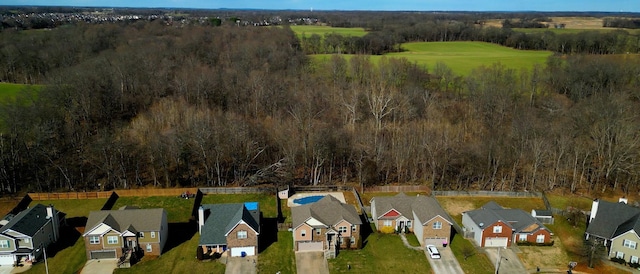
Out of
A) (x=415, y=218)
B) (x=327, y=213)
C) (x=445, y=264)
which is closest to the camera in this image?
(x=445, y=264)

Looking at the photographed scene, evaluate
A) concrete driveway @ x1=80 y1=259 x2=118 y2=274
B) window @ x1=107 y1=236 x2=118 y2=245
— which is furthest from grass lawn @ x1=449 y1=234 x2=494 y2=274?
window @ x1=107 y1=236 x2=118 y2=245

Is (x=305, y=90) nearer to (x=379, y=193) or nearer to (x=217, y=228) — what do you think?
(x=379, y=193)

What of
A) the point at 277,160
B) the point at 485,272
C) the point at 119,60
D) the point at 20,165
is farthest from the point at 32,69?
the point at 485,272

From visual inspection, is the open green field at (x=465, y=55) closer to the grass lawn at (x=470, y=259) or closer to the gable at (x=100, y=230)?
the grass lawn at (x=470, y=259)

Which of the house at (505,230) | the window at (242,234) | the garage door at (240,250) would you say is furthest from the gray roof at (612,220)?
the window at (242,234)

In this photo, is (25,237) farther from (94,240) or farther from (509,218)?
(509,218)

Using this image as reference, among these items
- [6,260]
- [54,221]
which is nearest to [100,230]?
[54,221]

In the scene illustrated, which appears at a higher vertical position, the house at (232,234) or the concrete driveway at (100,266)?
the house at (232,234)
